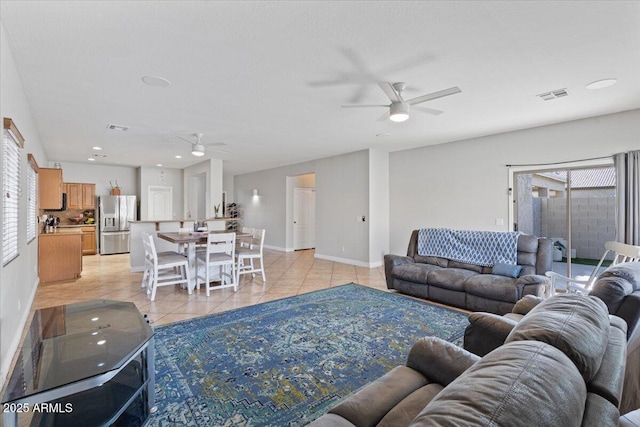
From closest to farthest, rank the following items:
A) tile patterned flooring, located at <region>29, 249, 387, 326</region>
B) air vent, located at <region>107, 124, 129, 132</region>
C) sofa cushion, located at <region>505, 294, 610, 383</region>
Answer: sofa cushion, located at <region>505, 294, 610, 383</region>
tile patterned flooring, located at <region>29, 249, 387, 326</region>
air vent, located at <region>107, 124, 129, 132</region>

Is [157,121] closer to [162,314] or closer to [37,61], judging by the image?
[37,61]

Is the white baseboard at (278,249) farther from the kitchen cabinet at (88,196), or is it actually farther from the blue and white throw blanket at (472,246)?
the kitchen cabinet at (88,196)

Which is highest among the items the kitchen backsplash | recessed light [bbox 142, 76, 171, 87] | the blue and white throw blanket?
recessed light [bbox 142, 76, 171, 87]

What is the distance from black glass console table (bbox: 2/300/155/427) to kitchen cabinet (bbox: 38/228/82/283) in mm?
4169

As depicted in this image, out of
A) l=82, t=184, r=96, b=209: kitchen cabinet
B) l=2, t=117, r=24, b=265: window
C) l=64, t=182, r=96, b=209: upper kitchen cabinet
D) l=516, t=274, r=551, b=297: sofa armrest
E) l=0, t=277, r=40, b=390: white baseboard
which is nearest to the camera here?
l=0, t=277, r=40, b=390: white baseboard

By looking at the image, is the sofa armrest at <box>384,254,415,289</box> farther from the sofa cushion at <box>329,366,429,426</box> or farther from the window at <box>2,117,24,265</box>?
the window at <box>2,117,24,265</box>

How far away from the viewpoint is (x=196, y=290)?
4980mm

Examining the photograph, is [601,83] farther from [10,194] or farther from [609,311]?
[10,194]

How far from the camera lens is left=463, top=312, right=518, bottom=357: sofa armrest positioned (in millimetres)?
1880

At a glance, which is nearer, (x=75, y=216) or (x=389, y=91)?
(x=389, y=91)

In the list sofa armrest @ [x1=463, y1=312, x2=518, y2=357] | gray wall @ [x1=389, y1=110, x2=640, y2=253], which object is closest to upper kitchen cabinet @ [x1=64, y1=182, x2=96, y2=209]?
gray wall @ [x1=389, y1=110, x2=640, y2=253]

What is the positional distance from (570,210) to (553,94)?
7.77ft

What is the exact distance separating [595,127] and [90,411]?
256 inches

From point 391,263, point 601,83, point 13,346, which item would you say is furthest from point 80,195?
point 601,83
